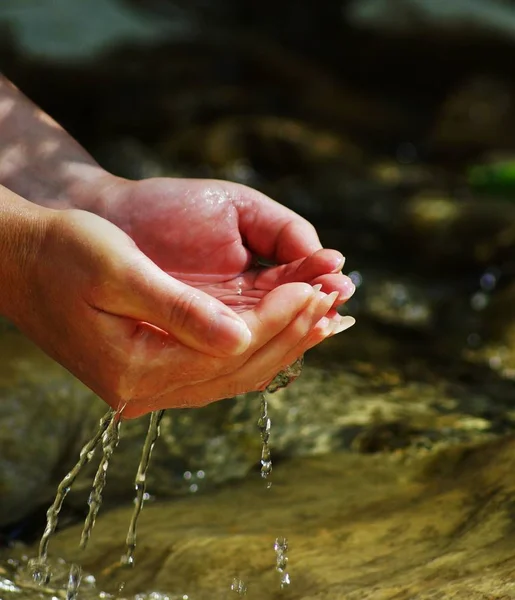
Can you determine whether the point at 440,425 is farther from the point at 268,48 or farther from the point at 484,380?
the point at 268,48

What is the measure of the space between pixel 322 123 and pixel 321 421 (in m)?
6.14

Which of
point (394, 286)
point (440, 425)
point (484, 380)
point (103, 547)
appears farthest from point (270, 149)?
point (103, 547)

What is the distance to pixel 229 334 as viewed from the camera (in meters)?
2.06

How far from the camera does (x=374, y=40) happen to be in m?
10.6

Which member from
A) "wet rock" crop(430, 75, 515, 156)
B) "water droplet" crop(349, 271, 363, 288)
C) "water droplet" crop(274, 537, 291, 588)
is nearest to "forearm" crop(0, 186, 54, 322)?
"water droplet" crop(274, 537, 291, 588)

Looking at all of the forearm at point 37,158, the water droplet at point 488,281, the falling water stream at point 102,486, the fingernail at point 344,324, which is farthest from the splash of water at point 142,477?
the water droplet at point 488,281

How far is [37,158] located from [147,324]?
4.04 ft

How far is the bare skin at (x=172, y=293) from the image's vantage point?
214cm

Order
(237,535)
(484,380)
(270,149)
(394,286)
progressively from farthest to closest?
(270,149), (394,286), (484,380), (237,535)

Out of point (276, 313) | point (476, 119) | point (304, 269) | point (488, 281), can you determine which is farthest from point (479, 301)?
point (476, 119)

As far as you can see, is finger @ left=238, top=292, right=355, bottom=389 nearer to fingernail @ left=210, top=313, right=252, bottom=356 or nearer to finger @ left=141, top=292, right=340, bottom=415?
finger @ left=141, top=292, right=340, bottom=415

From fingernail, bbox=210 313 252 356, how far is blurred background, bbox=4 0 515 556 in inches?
59.0

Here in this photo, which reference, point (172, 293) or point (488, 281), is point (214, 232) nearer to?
point (172, 293)

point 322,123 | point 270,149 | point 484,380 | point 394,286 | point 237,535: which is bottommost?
point 237,535
